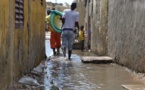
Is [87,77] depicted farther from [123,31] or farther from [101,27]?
[101,27]

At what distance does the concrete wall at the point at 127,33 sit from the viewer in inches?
281

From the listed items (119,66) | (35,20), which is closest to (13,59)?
(35,20)

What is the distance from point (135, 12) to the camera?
758cm

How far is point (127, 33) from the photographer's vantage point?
827cm

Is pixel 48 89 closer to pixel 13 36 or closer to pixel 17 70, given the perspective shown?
pixel 17 70

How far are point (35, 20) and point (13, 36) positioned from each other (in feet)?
8.44

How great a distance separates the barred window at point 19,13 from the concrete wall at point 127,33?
7.68 feet

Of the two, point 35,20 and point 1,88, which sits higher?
point 35,20

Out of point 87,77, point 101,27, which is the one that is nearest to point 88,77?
point 87,77

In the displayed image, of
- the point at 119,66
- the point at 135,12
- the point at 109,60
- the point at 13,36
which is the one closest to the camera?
the point at 13,36

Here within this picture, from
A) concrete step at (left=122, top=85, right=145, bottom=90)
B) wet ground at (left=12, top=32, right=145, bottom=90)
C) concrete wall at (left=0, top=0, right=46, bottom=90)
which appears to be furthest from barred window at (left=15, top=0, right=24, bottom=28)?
concrete step at (left=122, top=85, right=145, bottom=90)

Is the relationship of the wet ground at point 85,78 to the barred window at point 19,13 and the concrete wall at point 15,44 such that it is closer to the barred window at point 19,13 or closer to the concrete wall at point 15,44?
the concrete wall at point 15,44

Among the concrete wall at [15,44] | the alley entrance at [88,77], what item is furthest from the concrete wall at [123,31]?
the concrete wall at [15,44]

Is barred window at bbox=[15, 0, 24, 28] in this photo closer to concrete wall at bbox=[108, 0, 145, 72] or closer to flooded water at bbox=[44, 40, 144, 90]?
flooded water at bbox=[44, 40, 144, 90]
